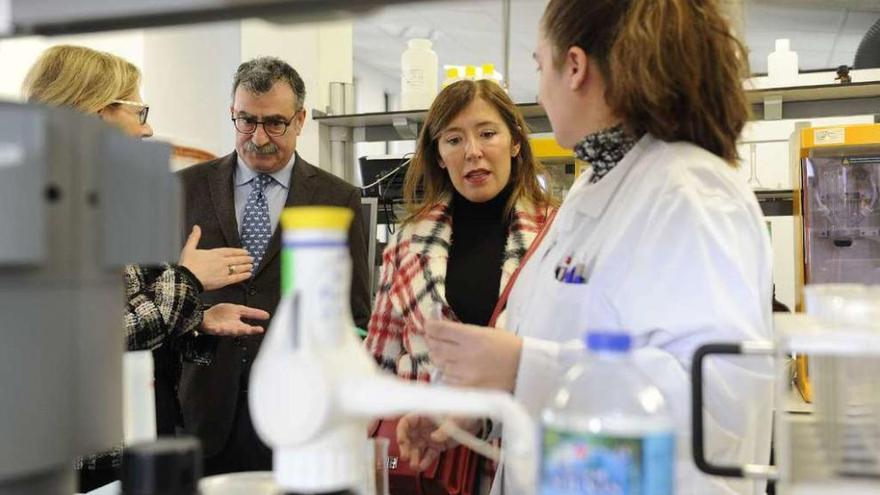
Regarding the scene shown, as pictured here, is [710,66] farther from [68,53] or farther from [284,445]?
[68,53]

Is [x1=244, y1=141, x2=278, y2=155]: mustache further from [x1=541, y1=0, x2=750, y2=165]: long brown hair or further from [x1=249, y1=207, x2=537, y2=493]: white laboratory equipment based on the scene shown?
[x1=249, y1=207, x2=537, y2=493]: white laboratory equipment

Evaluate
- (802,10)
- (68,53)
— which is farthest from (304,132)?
(802,10)

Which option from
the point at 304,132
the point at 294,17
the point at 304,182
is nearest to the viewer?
the point at 294,17

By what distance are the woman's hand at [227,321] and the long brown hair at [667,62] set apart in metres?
1.04

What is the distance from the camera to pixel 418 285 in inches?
79.4

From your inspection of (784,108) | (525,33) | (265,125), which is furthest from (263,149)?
(525,33)

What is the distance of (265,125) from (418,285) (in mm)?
837

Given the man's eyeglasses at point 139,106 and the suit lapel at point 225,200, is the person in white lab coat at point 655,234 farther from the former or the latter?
the suit lapel at point 225,200

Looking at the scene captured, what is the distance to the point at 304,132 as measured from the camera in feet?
13.8

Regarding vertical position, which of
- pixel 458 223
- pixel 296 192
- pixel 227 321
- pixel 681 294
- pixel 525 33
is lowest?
pixel 227 321

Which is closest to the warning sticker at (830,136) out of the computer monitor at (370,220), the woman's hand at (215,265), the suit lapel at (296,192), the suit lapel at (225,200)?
the computer monitor at (370,220)

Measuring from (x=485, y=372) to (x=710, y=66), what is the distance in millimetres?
521

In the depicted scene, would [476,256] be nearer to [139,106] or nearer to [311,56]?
[139,106]

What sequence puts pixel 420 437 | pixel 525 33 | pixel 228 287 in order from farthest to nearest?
pixel 525 33 < pixel 228 287 < pixel 420 437
